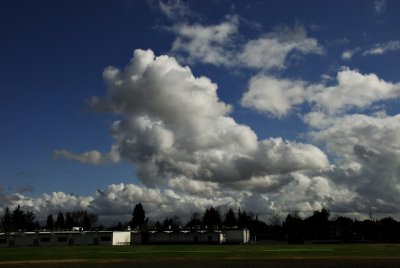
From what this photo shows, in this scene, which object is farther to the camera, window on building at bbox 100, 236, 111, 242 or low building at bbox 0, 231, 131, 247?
low building at bbox 0, 231, 131, 247

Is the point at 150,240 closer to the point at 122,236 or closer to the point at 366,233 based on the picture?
the point at 122,236

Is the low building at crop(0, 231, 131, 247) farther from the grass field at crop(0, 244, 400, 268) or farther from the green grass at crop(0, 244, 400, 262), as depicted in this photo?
the grass field at crop(0, 244, 400, 268)

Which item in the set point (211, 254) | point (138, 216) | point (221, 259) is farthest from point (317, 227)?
point (221, 259)

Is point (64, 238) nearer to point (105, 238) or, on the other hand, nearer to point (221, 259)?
point (105, 238)

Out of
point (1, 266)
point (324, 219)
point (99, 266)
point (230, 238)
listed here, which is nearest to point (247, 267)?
point (99, 266)

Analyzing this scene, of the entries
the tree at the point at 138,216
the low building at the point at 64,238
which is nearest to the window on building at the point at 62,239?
the low building at the point at 64,238

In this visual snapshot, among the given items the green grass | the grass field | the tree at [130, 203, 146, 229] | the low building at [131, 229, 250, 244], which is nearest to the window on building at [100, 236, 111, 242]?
the low building at [131, 229, 250, 244]

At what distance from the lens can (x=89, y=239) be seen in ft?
435

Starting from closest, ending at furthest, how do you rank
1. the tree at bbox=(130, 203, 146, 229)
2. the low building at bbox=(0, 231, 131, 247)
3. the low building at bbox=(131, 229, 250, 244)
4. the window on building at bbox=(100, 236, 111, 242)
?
1. the window on building at bbox=(100, 236, 111, 242)
2. the low building at bbox=(0, 231, 131, 247)
3. the low building at bbox=(131, 229, 250, 244)
4. the tree at bbox=(130, 203, 146, 229)

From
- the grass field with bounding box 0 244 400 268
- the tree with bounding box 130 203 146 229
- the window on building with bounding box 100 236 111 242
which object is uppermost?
the tree with bounding box 130 203 146 229

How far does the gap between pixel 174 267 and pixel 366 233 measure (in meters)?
132

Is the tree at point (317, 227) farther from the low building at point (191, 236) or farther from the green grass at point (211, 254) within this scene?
the green grass at point (211, 254)

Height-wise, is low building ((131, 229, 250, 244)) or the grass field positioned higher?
low building ((131, 229, 250, 244))

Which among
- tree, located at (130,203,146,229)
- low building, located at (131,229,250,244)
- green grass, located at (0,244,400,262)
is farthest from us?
tree, located at (130,203,146,229)
